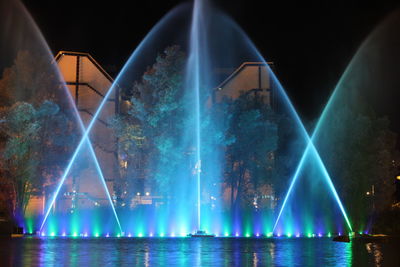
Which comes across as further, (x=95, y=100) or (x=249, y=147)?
(x=95, y=100)

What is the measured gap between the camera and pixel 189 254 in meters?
21.8

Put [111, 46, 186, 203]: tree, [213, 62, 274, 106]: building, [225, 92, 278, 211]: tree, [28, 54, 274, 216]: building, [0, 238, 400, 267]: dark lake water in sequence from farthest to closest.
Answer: [213, 62, 274, 106]: building < [28, 54, 274, 216]: building < [225, 92, 278, 211]: tree < [111, 46, 186, 203]: tree < [0, 238, 400, 267]: dark lake water

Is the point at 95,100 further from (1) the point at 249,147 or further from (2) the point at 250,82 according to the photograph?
(1) the point at 249,147

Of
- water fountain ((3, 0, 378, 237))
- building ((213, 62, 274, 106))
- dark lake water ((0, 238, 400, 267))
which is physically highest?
building ((213, 62, 274, 106))

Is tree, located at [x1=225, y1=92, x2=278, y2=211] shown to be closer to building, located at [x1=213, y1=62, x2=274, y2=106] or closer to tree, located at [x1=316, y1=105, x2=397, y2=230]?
tree, located at [x1=316, y1=105, x2=397, y2=230]

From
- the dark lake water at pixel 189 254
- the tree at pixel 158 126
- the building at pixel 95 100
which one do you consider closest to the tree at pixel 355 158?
the building at pixel 95 100

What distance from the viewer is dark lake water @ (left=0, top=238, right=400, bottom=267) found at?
18500 mm

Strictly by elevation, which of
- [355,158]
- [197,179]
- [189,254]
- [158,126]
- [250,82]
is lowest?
[189,254]

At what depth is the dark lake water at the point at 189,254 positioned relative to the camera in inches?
728

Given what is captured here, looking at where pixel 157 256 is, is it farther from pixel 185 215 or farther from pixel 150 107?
pixel 150 107

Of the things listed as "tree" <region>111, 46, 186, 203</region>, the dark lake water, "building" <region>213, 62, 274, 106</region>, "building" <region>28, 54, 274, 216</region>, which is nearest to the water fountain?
"tree" <region>111, 46, 186, 203</region>

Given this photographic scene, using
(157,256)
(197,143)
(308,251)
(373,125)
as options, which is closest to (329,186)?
(373,125)

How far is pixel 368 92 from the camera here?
171ft

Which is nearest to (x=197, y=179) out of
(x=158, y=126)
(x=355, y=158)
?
(x=158, y=126)
